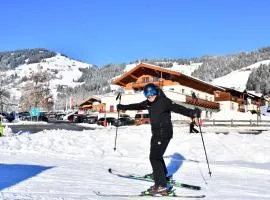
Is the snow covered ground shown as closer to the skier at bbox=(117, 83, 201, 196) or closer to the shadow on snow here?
the shadow on snow

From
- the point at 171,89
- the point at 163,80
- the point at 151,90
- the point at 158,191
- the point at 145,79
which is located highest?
the point at 145,79

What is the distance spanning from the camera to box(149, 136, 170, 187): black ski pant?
8.27 m

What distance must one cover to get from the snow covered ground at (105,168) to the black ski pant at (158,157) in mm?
477

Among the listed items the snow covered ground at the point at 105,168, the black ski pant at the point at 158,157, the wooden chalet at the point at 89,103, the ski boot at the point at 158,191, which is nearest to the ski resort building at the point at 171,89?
the wooden chalet at the point at 89,103

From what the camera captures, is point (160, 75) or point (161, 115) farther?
point (160, 75)

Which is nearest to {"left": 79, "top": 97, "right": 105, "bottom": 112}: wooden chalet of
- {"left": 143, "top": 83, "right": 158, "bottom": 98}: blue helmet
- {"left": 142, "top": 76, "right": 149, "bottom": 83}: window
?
{"left": 142, "top": 76, "right": 149, "bottom": 83}: window

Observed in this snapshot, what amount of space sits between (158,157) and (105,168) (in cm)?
382

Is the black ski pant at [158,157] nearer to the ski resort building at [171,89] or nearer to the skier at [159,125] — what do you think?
the skier at [159,125]

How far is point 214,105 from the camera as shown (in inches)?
3231

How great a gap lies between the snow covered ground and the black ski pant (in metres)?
0.48

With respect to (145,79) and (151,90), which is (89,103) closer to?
(145,79)

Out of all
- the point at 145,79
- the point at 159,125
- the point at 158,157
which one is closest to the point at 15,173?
the point at 158,157

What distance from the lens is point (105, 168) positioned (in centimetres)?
1189

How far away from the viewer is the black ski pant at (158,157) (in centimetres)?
827
